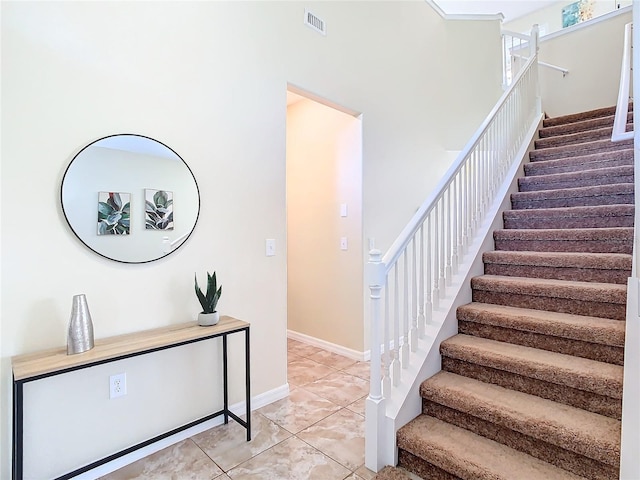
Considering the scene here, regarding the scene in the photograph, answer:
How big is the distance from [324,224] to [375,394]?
6.72 ft

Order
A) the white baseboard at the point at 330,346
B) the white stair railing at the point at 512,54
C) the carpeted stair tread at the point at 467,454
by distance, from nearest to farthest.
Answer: the carpeted stair tread at the point at 467,454
the white baseboard at the point at 330,346
the white stair railing at the point at 512,54

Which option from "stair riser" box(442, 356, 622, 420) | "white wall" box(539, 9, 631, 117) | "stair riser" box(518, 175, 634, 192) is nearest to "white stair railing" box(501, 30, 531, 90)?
"white wall" box(539, 9, 631, 117)

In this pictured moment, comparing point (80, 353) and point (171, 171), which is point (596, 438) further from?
point (171, 171)

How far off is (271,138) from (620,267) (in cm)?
236

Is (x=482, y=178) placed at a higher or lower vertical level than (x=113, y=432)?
higher

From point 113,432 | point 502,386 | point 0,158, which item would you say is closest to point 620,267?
point 502,386

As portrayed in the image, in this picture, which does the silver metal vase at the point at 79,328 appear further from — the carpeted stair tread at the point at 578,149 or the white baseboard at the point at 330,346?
the carpeted stair tread at the point at 578,149

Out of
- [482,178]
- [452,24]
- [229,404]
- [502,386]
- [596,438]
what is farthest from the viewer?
[452,24]

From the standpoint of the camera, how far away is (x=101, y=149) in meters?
1.71

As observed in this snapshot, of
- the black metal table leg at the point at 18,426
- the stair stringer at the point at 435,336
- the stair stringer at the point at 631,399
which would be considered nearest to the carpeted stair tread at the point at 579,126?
the stair stringer at the point at 435,336

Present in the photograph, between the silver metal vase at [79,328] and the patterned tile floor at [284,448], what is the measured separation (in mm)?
729

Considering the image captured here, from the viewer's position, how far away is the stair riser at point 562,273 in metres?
2.11

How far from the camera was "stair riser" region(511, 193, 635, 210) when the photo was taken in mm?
2656

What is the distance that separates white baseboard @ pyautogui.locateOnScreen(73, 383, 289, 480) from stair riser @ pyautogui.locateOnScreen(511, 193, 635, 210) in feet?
8.25
